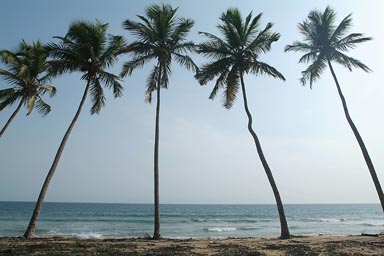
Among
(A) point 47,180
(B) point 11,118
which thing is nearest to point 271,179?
(A) point 47,180

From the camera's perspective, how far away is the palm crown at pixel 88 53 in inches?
705

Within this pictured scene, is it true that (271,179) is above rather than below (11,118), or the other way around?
below

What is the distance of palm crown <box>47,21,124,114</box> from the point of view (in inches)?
705

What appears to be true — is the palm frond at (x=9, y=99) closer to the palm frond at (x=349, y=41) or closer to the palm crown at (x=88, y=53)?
the palm crown at (x=88, y=53)

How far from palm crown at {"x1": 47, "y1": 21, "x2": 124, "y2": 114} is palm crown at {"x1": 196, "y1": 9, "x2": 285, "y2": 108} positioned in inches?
202

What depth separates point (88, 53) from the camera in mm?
18047

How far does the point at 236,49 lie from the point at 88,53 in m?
8.57

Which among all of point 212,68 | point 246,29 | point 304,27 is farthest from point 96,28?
point 304,27

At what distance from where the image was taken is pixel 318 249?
1105 centimetres

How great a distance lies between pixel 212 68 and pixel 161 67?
3.04 m

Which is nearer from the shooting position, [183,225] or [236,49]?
[236,49]

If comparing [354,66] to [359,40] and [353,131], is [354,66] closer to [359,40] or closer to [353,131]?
[359,40]

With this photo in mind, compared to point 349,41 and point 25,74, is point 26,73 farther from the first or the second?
point 349,41

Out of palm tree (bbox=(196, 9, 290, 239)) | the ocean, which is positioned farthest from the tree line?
the ocean
